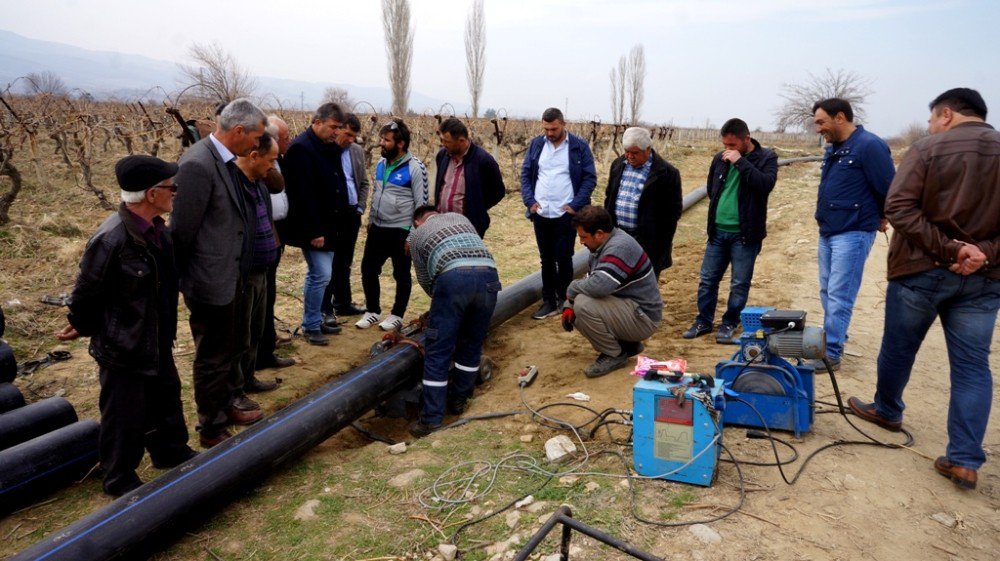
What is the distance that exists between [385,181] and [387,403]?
1.94 metres

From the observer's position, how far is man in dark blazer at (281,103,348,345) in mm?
4777

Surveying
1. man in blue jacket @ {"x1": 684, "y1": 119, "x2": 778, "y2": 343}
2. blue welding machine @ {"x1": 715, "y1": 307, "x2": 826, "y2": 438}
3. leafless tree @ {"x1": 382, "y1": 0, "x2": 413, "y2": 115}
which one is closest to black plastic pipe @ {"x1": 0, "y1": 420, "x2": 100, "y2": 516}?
blue welding machine @ {"x1": 715, "y1": 307, "x2": 826, "y2": 438}

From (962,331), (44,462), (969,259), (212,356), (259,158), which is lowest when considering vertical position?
(44,462)

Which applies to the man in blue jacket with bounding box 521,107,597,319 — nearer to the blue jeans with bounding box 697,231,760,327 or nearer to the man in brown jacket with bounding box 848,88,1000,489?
the blue jeans with bounding box 697,231,760,327

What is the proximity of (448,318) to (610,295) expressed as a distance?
1.18m

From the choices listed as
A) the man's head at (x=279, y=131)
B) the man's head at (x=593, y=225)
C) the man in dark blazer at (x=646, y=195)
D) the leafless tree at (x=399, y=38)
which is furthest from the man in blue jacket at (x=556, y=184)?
the leafless tree at (x=399, y=38)

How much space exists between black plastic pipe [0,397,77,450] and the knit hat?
62.1 inches

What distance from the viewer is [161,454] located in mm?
3350

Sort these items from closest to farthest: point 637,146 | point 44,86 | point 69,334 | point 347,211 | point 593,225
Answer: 1. point 69,334
2. point 593,225
3. point 637,146
4. point 347,211
5. point 44,86

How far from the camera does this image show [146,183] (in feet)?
9.60

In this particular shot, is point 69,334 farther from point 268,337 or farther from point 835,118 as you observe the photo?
point 835,118

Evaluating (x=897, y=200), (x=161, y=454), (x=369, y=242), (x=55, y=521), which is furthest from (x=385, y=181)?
(x=897, y=200)

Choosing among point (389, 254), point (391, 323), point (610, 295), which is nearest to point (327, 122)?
point (389, 254)

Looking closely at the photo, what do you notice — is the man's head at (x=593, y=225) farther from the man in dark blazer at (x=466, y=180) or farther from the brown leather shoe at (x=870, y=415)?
the brown leather shoe at (x=870, y=415)
